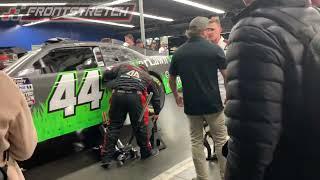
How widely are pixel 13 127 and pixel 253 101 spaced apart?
1.15m

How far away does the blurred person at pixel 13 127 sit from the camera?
1637 mm

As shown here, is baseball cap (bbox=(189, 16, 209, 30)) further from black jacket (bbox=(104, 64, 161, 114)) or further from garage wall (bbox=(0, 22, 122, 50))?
garage wall (bbox=(0, 22, 122, 50))

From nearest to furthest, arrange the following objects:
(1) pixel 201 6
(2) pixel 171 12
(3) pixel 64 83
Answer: (3) pixel 64 83 → (1) pixel 201 6 → (2) pixel 171 12

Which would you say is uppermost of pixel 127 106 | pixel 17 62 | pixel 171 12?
pixel 17 62

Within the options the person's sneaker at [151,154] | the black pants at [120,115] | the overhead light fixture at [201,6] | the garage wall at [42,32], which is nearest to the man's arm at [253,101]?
the black pants at [120,115]

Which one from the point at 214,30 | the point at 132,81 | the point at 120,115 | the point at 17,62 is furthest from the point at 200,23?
the point at 17,62

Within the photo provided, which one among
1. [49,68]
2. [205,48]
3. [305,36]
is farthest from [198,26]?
[49,68]

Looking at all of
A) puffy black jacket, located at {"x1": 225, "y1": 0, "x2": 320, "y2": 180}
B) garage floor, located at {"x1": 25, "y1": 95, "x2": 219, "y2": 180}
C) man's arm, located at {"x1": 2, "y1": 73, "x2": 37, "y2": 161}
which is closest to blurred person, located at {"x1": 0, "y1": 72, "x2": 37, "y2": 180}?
man's arm, located at {"x1": 2, "y1": 73, "x2": 37, "y2": 161}

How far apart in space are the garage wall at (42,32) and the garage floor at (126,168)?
67.0ft

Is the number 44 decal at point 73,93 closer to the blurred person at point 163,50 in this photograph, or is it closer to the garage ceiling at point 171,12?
the blurred person at point 163,50

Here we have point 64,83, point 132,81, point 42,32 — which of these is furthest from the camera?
point 42,32

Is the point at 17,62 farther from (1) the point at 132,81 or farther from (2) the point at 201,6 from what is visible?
(2) the point at 201,6

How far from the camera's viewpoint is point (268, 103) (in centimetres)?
114

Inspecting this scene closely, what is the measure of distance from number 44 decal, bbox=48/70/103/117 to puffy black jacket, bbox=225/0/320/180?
3759 mm
